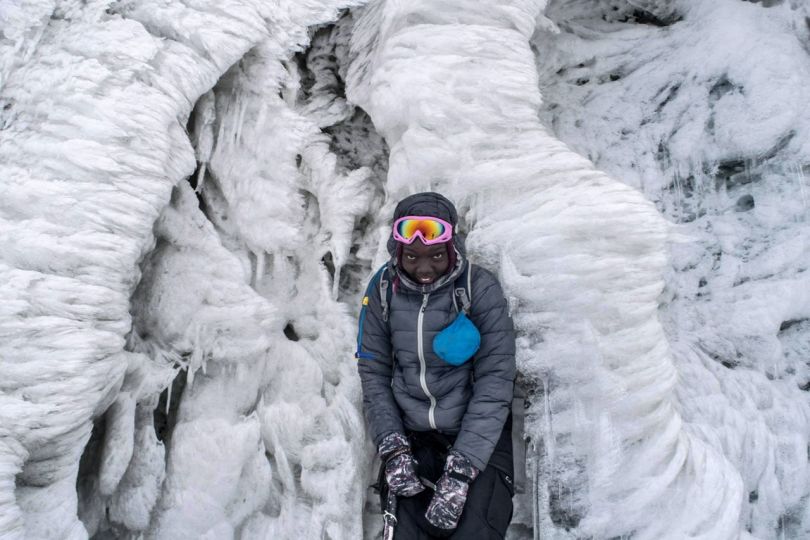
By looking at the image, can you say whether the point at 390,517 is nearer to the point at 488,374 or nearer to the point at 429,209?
the point at 488,374

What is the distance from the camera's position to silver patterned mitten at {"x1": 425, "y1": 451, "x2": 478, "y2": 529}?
2537 millimetres

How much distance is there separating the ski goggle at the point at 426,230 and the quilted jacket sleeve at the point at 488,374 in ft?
0.95

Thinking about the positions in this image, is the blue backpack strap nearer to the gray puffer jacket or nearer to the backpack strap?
the gray puffer jacket

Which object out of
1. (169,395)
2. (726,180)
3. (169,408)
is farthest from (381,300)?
(726,180)

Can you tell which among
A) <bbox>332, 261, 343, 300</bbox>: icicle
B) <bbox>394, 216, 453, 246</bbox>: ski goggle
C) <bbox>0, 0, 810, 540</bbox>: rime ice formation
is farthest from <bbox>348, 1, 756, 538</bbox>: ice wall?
<bbox>332, 261, 343, 300</bbox>: icicle

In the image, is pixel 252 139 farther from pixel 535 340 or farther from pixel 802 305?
pixel 802 305

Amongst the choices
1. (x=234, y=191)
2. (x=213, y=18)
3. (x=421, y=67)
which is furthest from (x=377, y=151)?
(x=213, y=18)

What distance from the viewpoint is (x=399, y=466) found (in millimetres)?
2684

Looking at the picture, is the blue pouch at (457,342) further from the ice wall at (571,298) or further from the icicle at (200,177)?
the icicle at (200,177)

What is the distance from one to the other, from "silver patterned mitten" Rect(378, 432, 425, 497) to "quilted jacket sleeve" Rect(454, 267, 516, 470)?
0.24 m

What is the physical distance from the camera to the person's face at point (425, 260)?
266 cm

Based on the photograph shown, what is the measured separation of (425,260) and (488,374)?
0.60 meters

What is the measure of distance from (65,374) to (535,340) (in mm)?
2170

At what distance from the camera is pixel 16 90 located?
294cm
